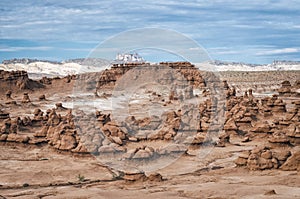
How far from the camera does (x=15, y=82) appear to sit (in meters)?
60.8

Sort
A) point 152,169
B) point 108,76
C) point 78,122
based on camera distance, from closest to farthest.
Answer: point 152,169, point 78,122, point 108,76

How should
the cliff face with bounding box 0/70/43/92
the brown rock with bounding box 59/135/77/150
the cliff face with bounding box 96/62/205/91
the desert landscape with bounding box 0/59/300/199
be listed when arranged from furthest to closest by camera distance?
the cliff face with bounding box 96/62/205/91
the cliff face with bounding box 0/70/43/92
the brown rock with bounding box 59/135/77/150
the desert landscape with bounding box 0/59/300/199

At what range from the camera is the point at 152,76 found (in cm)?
6719

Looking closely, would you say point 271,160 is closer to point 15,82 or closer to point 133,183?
point 133,183

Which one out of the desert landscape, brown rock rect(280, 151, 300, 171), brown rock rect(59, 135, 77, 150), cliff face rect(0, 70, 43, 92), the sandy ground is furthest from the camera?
cliff face rect(0, 70, 43, 92)

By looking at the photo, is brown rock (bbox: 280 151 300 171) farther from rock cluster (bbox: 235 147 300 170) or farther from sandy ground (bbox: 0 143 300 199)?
sandy ground (bbox: 0 143 300 199)

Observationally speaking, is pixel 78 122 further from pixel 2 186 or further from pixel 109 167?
pixel 2 186

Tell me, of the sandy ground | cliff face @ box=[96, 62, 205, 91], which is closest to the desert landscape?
the sandy ground

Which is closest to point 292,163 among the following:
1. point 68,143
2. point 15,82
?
point 68,143

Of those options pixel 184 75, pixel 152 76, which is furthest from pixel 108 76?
pixel 184 75

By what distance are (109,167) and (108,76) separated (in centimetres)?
4435

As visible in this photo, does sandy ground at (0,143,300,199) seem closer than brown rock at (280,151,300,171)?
Yes

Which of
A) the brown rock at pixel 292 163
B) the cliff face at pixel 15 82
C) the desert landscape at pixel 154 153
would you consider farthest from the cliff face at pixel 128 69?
the brown rock at pixel 292 163

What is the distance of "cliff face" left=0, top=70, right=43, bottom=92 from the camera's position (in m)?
59.4
